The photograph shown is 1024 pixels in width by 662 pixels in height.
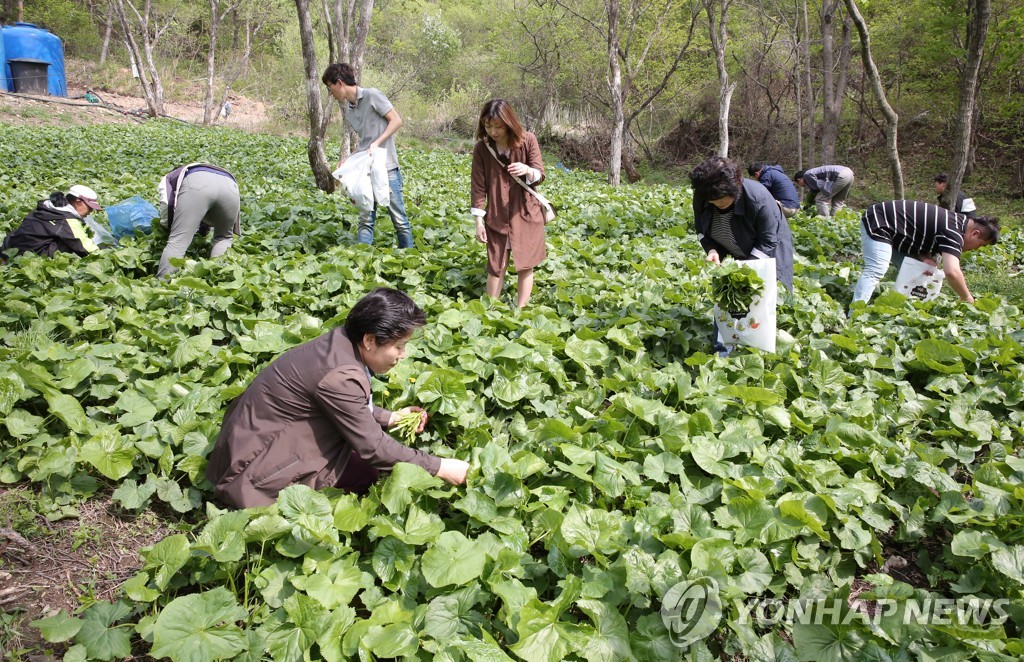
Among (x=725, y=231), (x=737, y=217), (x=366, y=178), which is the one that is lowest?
(x=366, y=178)

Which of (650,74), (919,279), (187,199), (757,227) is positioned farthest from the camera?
(650,74)

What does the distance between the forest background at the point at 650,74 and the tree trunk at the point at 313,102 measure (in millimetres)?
39

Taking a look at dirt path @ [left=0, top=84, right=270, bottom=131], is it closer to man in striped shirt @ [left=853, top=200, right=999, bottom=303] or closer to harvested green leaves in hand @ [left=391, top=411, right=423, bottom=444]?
harvested green leaves in hand @ [left=391, top=411, right=423, bottom=444]

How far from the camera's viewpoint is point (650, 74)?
1972cm

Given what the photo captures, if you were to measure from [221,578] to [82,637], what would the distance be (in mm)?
429

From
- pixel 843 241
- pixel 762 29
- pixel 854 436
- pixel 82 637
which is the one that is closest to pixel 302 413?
pixel 82 637

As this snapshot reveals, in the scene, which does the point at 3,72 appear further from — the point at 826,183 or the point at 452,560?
the point at 452,560

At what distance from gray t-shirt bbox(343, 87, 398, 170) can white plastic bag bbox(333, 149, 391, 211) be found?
0.18 meters

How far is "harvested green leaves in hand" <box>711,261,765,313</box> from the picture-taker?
353 centimetres

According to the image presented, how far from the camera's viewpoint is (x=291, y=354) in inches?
93.6

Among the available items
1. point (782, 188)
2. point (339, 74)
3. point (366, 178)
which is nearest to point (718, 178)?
point (366, 178)

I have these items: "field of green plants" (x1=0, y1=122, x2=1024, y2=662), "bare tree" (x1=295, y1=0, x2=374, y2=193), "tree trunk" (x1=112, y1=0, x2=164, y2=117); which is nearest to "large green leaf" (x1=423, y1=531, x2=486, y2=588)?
"field of green plants" (x1=0, y1=122, x2=1024, y2=662)

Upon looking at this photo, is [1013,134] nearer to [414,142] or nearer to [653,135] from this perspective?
[653,135]

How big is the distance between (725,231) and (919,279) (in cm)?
199
